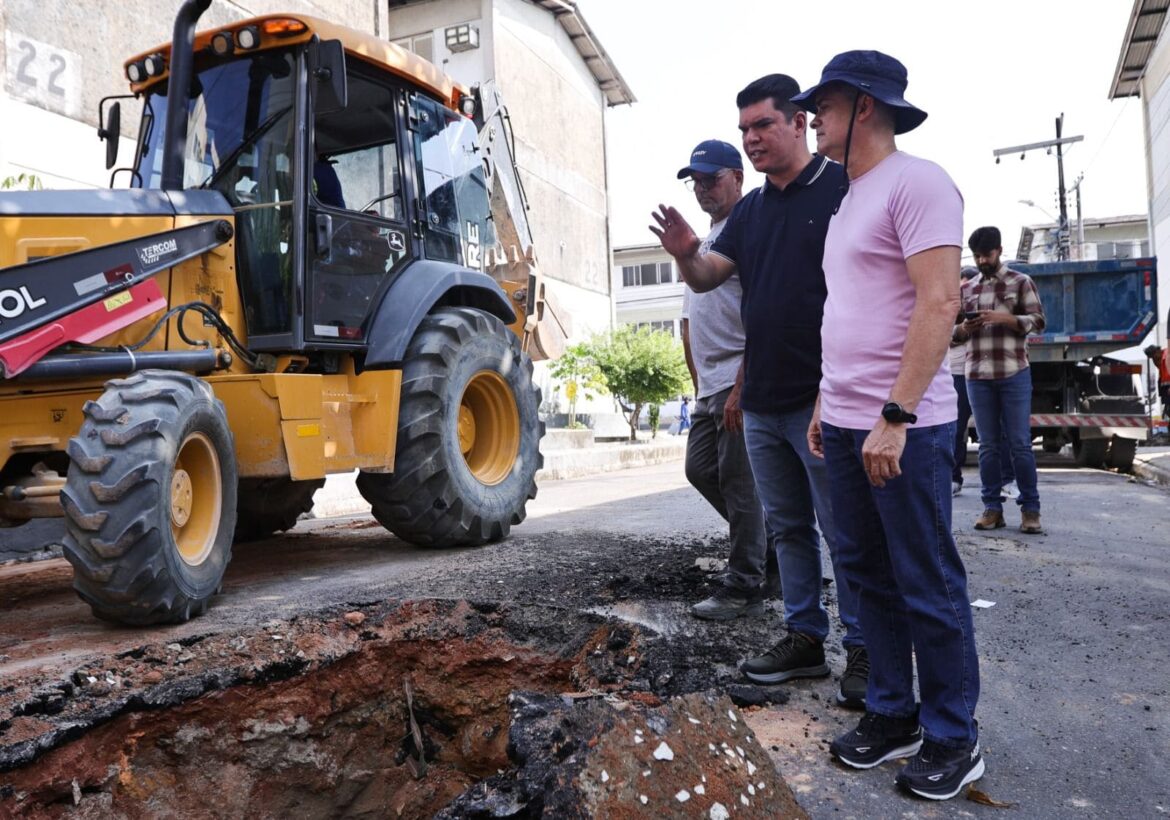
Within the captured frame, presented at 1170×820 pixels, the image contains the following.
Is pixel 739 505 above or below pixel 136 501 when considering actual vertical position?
A: below

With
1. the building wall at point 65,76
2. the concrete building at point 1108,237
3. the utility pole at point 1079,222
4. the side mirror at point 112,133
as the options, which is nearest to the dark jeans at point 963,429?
the side mirror at point 112,133

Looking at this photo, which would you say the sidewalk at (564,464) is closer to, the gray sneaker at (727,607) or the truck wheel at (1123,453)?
the gray sneaker at (727,607)

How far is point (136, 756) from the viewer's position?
9.43 ft

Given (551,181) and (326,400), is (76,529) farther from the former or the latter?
(551,181)

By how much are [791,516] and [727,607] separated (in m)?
0.67

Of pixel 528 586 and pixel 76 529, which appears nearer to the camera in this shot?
pixel 76 529

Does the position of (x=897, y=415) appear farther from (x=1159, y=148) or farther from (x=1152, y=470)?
(x=1159, y=148)

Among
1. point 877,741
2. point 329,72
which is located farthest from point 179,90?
point 877,741

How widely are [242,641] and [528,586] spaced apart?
1.31m

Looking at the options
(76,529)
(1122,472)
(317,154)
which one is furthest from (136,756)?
(1122,472)

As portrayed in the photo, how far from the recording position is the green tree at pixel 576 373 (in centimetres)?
1873

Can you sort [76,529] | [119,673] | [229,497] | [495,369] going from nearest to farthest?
[119,673] < [76,529] < [229,497] < [495,369]

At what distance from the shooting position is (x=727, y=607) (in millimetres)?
3631

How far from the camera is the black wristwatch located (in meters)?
2.17
